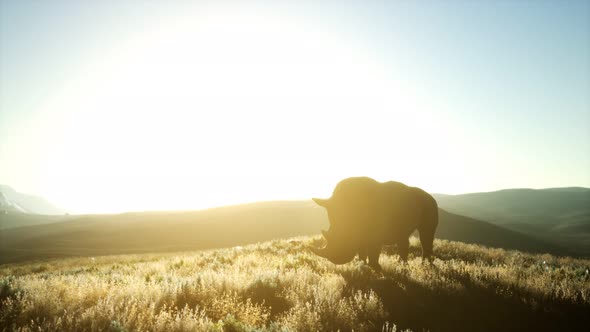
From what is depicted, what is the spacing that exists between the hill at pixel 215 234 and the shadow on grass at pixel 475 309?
54.8 metres

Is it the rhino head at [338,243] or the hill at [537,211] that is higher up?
the rhino head at [338,243]

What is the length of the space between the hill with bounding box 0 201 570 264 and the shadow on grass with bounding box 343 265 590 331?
54.8 metres

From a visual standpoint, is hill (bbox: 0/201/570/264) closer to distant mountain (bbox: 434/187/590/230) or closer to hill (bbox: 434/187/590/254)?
hill (bbox: 434/187/590/254)

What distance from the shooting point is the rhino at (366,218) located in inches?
302

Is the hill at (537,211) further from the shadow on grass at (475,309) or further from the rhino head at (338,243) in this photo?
the rhino head at (338,243)

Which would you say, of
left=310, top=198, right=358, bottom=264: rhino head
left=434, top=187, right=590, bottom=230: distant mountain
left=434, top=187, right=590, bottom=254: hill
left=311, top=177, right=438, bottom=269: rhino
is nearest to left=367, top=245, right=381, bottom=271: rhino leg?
left=311, top=177, right=438, bottom=269: rhino

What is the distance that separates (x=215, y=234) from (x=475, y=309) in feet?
229

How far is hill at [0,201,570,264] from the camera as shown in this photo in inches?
2373

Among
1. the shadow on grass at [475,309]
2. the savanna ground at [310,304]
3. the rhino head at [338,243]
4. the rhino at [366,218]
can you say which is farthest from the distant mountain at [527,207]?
the rhino head at [338,243]

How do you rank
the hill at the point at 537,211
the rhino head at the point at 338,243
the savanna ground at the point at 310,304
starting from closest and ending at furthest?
the savanna ground at the point at 310,304 → the rhino head at the point at 338,243 → the hill at the point at 537,211

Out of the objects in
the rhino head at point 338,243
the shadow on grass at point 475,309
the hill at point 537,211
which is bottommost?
the hill at point 537,211

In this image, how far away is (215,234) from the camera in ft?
234

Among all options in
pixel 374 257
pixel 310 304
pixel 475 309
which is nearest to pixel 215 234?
pixel 374 257

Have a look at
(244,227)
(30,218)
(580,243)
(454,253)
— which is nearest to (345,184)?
(454,253)
